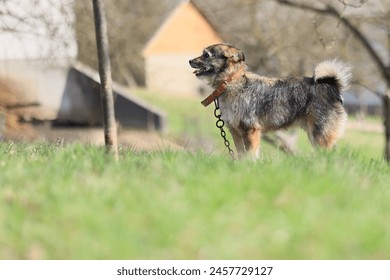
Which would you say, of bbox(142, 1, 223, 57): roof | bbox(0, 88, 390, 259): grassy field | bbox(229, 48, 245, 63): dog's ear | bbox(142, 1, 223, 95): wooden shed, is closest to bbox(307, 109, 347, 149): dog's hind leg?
bbox(229, 48, 245, 63): dog's ear

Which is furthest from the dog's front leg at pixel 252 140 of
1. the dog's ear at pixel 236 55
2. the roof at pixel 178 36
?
the roof at pixel 178 36

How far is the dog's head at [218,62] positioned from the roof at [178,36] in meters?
36.3

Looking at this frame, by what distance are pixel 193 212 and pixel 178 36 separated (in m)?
43.6

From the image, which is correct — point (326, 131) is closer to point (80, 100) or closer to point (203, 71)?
point (203, 71)

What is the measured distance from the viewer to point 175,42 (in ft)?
162

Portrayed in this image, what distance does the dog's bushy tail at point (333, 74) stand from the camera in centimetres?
984

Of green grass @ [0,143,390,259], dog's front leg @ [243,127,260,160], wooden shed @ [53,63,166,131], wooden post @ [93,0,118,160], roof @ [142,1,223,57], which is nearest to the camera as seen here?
green grass @ [0,143,390,259]

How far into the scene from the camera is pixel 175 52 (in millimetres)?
49750

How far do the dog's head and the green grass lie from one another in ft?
7.96

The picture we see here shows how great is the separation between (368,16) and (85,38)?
14607mm

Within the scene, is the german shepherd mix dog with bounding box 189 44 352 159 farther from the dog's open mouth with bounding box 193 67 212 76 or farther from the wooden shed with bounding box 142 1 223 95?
the wooden shed with bounding box 142 1 223 95

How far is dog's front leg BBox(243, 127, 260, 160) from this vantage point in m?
9.65

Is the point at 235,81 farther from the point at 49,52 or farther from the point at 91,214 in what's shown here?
the point at 49,52

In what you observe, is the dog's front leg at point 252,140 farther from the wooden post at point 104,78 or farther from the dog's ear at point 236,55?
the wooden post at point 104,78
